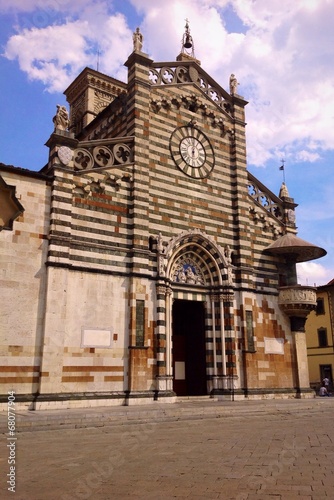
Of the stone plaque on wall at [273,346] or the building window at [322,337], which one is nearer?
the stone plaque on wall at [273,346]

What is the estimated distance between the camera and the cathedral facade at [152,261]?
16141mm

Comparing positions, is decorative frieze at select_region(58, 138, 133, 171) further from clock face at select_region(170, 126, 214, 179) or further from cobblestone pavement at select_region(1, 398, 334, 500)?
cobblestone pavement at select_region(1, 398, 334, 500)

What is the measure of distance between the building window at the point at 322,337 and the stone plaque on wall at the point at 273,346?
61.5ft

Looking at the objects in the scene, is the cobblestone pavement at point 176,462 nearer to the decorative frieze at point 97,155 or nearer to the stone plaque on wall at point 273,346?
the stone plaque on wall at point 273,346

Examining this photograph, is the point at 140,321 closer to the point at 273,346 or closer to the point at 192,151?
the point at 273,346

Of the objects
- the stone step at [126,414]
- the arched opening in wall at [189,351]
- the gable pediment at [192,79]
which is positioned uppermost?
the gable pediment at [192,79]

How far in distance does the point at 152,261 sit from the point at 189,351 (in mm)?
5304

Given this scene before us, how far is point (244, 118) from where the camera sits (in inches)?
979

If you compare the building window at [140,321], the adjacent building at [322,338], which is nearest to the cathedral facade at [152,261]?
the building window at [140,321]

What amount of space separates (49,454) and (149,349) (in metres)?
9.74

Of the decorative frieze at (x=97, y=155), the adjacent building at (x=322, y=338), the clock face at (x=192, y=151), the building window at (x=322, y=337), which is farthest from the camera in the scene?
the building window at (x=322, y=337)

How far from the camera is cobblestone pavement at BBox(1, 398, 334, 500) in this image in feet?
19.8

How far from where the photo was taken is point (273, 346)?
869 inches

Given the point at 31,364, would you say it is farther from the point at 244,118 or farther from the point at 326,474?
the point at 244,118
